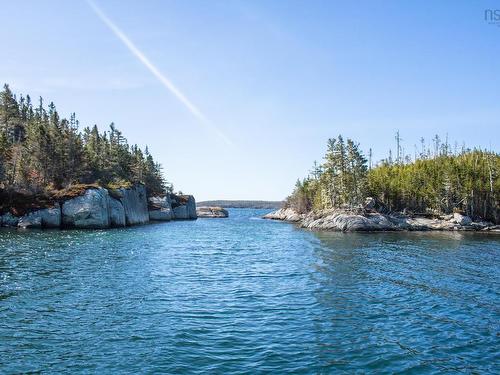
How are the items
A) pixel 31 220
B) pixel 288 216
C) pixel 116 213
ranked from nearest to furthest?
pixel 31 220
pixel 116 213
pixel 288 216

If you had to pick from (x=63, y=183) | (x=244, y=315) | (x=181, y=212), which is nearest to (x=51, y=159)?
(x=63, y=183)

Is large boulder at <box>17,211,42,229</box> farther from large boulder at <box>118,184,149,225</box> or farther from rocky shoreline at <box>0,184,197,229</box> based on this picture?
large boulder at <box>118,184,149,225</box>

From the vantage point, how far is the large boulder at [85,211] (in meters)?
87.5

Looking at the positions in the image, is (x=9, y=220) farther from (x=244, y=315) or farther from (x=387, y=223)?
(x=387, y=223)

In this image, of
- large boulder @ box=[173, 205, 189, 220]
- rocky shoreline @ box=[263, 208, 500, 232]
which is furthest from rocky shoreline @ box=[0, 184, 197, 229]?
rocky shoreline @ box=[263, 208, 500, 232]

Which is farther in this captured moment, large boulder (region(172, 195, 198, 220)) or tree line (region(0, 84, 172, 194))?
large boulder (region(172, 195, 198, 220))

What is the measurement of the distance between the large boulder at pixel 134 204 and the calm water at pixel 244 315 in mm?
61768

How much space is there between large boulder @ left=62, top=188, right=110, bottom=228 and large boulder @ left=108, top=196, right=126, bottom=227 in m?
5.95

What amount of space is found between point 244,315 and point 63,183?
9319 centimetres

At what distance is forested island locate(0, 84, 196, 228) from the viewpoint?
86.2 m

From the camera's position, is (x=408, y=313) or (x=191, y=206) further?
(x=191, y=206)

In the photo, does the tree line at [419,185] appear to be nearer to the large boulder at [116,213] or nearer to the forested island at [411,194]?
the forested island at [411,194]

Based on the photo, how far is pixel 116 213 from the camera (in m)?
99.9

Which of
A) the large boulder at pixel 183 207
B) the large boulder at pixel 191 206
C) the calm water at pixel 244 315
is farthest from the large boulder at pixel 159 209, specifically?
→ the calm water at pixel 244 315
